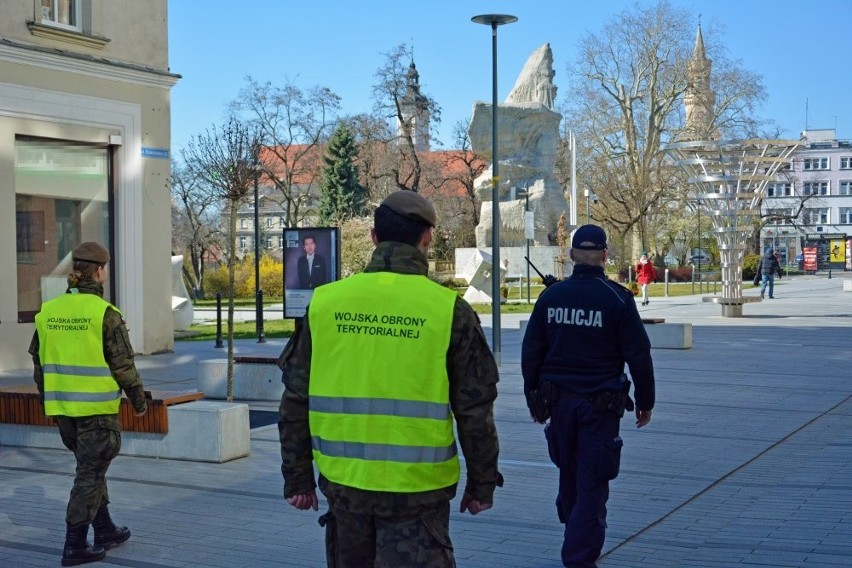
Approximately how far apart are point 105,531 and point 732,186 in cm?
2377

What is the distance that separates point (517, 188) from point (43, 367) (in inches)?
1864

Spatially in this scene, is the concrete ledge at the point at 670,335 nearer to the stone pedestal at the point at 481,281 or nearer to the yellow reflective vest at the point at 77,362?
the yellow reflective vest at the point at 77,362

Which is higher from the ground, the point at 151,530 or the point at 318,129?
the point at 318,129

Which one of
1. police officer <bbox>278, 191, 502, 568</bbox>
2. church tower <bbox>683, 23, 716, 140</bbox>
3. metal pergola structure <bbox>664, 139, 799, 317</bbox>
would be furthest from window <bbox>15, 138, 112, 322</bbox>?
church tower <bbox>683, 23, 716, 140</bbox>

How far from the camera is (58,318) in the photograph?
244 inches

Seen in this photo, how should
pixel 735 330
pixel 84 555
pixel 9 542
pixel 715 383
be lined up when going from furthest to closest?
pixel 735 330, pixel 715 383, pixel 9 542, pixel 84 555

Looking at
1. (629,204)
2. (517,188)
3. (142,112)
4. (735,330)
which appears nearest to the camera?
(142,112)

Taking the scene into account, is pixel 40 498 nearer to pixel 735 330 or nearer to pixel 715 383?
pixel 715 383

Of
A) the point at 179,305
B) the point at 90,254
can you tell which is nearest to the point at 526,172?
the point at 179,305

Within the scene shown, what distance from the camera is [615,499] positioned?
302 inches

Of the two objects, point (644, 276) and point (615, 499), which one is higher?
point (644, 276)

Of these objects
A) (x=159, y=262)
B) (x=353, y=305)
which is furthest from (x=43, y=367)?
(x=159, y=262)

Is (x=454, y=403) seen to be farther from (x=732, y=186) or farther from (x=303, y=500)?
(x=732, y=186)

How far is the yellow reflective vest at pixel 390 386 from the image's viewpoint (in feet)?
11.6
